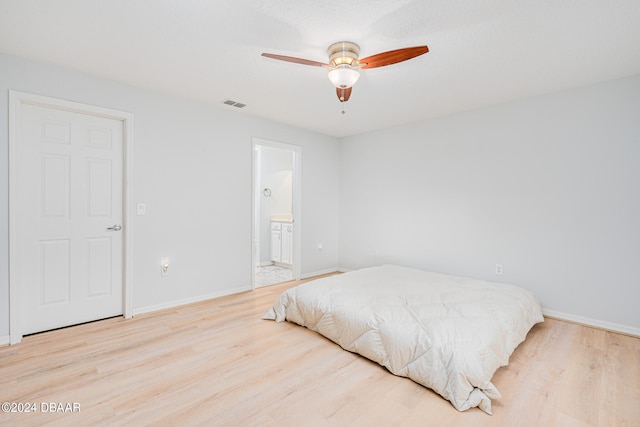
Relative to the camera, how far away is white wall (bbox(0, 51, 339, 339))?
266cm

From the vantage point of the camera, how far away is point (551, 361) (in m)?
2.28

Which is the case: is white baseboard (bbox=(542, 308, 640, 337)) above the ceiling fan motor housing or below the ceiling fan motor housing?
below

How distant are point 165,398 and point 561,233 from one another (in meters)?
3.89

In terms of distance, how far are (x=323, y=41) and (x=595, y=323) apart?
146 inches

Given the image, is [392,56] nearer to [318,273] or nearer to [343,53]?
[343,53]

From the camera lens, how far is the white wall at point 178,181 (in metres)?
2.66

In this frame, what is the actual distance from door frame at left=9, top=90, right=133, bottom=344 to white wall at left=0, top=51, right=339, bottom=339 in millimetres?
42

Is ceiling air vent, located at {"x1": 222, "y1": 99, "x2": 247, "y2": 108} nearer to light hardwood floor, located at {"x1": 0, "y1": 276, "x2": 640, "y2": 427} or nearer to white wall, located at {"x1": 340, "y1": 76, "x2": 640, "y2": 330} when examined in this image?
white wall, located at {"x1": 340, "y1": 76, "x2": 640, "y2": 330}

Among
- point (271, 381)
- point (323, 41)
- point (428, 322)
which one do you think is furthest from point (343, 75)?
point (271, 381)

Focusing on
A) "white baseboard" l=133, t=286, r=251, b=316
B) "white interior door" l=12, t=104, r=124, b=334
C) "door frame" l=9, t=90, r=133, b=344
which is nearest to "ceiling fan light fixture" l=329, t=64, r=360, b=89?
"door frame" l=9, t=90, r=133, b=344

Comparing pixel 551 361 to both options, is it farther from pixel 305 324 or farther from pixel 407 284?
pixel 305 324

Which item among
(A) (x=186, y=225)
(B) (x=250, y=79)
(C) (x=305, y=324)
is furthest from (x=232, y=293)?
(B) (x=250, y=79)

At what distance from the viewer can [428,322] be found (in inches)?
85.7

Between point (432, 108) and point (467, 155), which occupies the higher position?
point (432, 108)
